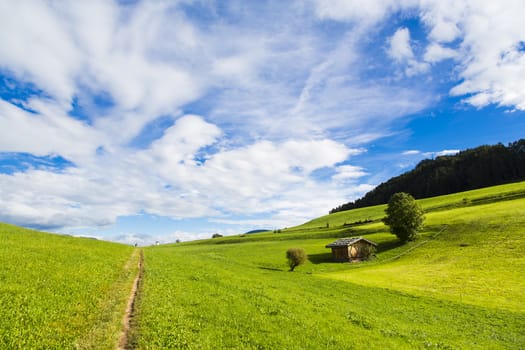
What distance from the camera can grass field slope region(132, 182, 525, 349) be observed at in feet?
43.1

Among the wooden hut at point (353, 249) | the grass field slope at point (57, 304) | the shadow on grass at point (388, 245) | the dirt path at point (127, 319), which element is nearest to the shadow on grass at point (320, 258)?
the wooden hut at point (353, 249)

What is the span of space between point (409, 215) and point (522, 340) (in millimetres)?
63969

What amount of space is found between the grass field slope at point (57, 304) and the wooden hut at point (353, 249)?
66227 millimetres

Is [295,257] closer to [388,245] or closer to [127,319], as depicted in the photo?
[388,245]

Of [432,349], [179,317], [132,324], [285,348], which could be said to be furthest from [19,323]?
[432,349]

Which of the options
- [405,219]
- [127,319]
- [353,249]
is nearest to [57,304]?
[127,319]

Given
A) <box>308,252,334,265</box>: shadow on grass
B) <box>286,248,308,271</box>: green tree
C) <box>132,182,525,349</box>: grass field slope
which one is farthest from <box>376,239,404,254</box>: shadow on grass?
<box>286,248,308,271</box>: green tree

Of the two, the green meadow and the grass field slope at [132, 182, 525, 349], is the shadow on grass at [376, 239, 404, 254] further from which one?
the green meadow

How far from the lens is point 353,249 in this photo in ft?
260

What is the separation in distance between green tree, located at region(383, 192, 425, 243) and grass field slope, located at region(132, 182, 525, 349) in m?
5.38

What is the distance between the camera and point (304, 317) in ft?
54.5

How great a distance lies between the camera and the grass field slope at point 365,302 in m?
13.1

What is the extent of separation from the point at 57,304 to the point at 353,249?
249 ft

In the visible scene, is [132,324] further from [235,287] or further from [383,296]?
[383,296]
